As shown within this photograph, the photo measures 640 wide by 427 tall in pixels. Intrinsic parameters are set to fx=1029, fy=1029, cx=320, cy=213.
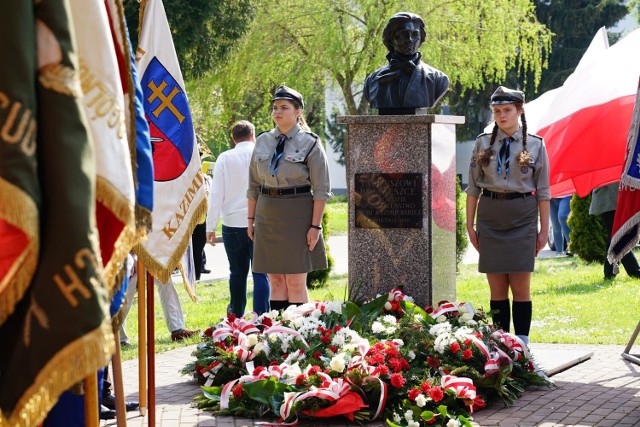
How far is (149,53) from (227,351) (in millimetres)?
2345

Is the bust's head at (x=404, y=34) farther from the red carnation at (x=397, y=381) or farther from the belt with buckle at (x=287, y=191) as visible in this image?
the red carnation at (x=397, y=381)

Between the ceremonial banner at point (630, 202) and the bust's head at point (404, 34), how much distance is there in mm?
2059

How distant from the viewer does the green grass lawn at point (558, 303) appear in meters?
9.56

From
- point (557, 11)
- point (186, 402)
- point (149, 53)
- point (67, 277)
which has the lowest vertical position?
point (186, 402)

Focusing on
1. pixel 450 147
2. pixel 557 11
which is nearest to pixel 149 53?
pixel 450 147

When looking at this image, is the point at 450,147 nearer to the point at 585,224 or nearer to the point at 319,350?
the point at 319,350

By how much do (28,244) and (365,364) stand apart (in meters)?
4.12

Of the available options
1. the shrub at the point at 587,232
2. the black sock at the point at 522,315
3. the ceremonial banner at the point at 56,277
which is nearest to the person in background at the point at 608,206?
the shrub at the point at 587,232

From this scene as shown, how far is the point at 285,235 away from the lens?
8047 mm

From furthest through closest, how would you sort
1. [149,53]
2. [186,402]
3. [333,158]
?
[333,158], [186,402], [149,53]

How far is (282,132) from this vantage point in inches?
319

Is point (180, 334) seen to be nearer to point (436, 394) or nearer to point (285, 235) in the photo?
point (285, 235)

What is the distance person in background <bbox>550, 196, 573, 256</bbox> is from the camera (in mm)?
18188

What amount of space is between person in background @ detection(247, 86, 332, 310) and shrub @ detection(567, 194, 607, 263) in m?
9.21
